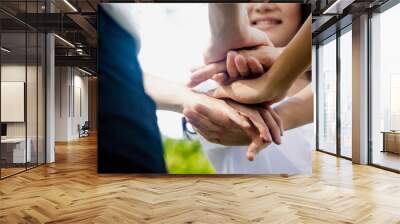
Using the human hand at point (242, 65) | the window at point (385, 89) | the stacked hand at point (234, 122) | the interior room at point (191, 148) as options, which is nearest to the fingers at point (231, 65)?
the human hand at point (242, 65)

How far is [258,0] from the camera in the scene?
7.79 metres

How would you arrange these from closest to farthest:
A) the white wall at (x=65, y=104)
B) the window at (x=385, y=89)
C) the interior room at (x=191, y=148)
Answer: the interior room at (x=191, y=148), the window at (x=385, y=89), the white wall at (x=65, y=104)

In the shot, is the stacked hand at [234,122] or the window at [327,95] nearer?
the stacked hand at [234,122]

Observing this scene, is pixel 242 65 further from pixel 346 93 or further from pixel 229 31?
pixel 346 93

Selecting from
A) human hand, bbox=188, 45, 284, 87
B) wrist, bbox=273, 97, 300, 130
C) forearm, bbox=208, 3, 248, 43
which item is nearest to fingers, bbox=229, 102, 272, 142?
wrist, bbox=273, 97, 300, 130

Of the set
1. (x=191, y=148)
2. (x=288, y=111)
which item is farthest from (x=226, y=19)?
(x=191, y=148)

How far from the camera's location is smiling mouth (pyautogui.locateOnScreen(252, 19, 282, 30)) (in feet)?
20.9

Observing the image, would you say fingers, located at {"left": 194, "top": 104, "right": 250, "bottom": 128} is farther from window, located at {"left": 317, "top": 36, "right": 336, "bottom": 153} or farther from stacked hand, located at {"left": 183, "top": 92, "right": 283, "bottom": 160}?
window, located at {"left": 317, "top": 36, "right": 336, "bottom": 153}

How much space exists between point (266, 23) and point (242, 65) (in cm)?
83

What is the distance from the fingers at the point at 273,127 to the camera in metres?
6.33

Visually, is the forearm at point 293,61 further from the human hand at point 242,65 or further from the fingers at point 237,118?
the fingers at point 237,118

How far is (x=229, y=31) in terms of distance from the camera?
6.38 metres

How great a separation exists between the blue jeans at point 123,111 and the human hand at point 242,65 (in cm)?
98

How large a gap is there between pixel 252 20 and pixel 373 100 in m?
3.54
